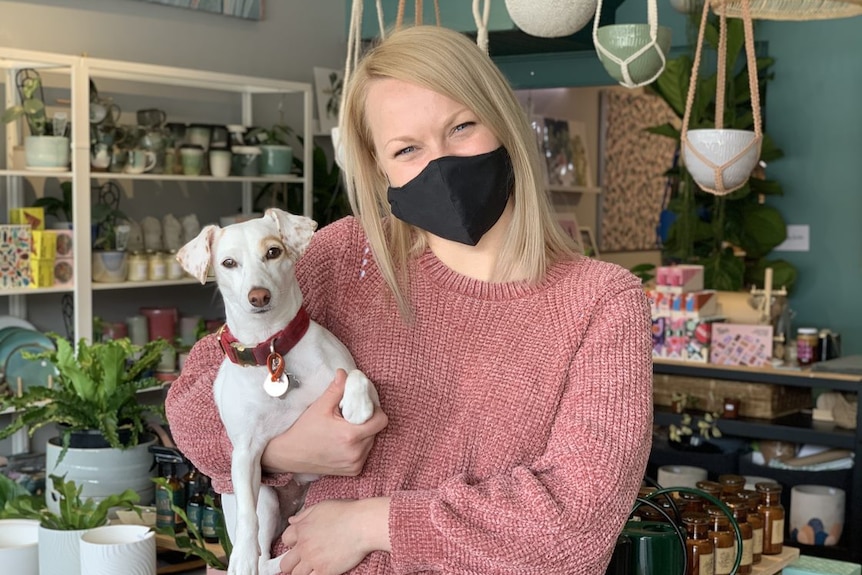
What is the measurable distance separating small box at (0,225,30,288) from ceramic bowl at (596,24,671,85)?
231cm

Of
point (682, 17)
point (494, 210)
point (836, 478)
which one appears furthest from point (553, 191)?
point (494, 210)

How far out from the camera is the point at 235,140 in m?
5.12

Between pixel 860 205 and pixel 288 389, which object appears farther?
pixel 860 205

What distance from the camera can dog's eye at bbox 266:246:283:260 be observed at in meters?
1.40

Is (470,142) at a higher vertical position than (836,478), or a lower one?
higher

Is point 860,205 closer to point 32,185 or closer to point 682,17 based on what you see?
point 682,17

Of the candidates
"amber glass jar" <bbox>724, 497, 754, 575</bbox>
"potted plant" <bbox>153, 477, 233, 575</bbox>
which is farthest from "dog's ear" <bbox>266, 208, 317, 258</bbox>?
"amber glass jar" <bbox>724, 497, 754, 575</bbox>

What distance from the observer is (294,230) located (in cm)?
145

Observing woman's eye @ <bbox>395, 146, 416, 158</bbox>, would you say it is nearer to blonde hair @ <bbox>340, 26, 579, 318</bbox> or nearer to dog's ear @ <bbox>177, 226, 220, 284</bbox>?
blonde hair @ <bbox>340, 26, 579, 318</bbox>

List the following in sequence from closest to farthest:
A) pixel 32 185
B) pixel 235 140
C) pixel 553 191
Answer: pixel 32 185
pixel 235 140
pixel 553 191

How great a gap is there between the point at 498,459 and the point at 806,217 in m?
4.83

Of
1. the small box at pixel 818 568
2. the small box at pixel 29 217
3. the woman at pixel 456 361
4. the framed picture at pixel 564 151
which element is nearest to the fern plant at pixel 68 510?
the woman at pixel 456 361

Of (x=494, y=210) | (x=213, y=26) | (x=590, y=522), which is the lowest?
(x=590, y=522)

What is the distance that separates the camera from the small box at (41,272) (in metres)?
4.21
